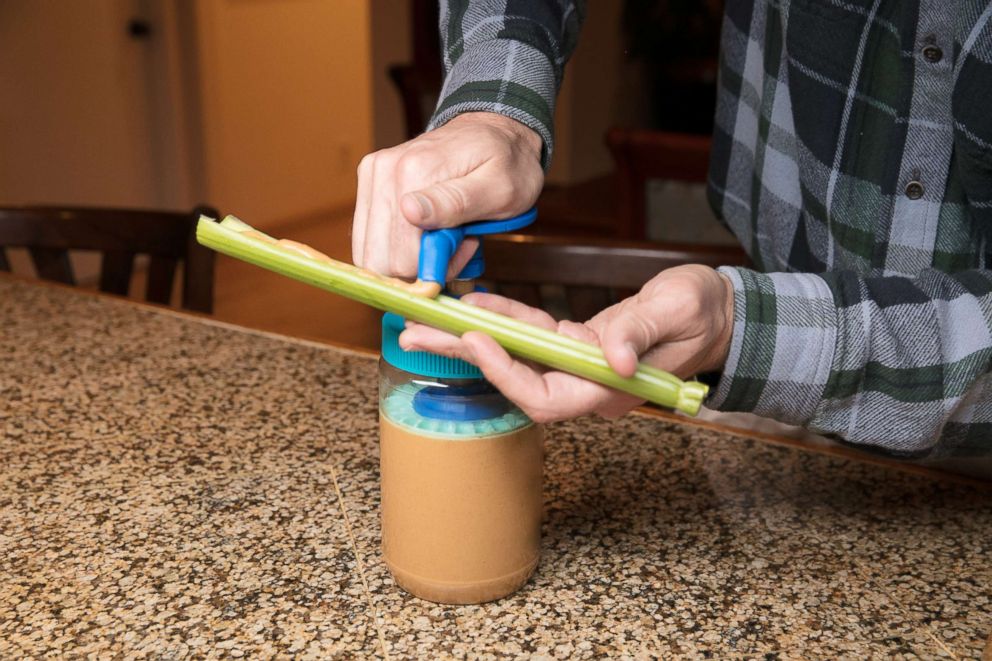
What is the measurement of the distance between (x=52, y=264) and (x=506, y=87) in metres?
1.16

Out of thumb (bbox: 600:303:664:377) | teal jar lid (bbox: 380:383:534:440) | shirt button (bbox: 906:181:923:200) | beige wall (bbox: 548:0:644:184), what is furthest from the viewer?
beige wall (bbox: 548:0:644:184)

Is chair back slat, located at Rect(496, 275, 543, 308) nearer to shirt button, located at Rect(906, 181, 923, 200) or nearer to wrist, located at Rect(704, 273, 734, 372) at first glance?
shirt button, located at Rect(906, 181, 923, 200)

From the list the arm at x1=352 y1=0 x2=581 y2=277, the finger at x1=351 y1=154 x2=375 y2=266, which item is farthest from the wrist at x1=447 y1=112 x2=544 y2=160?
the finger at x1=351 y1=154 x2=375 y2=266

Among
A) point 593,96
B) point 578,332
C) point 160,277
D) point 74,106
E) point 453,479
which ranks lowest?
point 593,96

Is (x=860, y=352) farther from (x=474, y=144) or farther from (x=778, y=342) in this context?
(x=474, y=144)

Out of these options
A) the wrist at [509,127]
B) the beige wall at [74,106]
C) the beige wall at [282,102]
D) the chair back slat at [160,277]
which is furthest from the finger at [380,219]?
the beige wall at [282,102]

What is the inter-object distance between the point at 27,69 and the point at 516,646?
3924 millimetres

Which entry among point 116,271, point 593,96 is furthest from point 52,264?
point 593,96

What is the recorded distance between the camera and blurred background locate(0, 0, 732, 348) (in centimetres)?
396

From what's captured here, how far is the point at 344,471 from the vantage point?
0.96 metres

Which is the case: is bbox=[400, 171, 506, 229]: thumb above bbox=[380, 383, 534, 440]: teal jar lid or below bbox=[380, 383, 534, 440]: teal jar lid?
above

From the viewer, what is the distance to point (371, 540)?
0.84 m

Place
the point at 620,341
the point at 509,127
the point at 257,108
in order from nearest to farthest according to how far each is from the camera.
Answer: the point at 620,341 → the point at 509,127 → the point at 257,108

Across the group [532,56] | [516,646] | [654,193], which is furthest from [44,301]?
[654,193]
